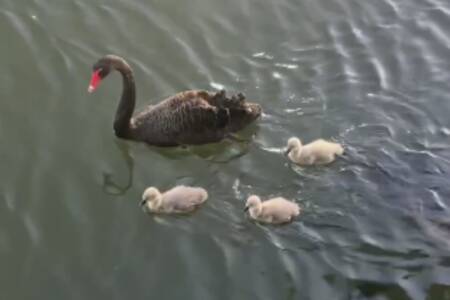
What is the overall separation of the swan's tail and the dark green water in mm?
135

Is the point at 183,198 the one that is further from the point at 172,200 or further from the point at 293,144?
Answer: the point at 293,144

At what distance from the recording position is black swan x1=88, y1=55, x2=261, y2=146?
750 centimetres

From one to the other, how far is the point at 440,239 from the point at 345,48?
285cm

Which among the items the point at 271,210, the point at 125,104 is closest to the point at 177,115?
the point at 125,104

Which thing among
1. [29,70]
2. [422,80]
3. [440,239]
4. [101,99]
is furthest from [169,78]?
[440,239]

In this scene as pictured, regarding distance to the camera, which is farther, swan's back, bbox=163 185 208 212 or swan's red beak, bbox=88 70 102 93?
swan's red beak, bbox=88 70 102 93

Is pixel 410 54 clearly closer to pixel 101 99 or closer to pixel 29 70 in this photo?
pixel 101 99

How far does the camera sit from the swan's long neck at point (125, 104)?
7.50m

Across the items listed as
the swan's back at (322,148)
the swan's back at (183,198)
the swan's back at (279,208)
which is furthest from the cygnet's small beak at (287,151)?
the swan's back at (183,198)

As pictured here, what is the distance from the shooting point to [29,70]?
8008mm

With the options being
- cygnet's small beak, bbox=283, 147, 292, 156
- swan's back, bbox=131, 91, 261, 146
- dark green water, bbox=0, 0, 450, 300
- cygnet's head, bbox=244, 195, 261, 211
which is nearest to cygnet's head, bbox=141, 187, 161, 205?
dark green water, bbox=0, 0, 450, 300

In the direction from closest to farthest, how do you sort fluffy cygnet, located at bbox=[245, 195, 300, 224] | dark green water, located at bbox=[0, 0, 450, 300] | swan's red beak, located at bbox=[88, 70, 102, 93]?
1. dark green water, located at bbox=[0, 0, 450, 300]
2. fluffy cygnet, located at bbox=[245, 195, 300, 224]
3. swan's red beak, located at bbox=[88, 70, 102, 93]

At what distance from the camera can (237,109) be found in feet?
24.6

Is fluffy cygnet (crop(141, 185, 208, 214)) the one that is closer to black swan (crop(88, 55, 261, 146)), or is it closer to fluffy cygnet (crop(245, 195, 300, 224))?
fluffy cygnet (crop(245, 195, 300, 224))
